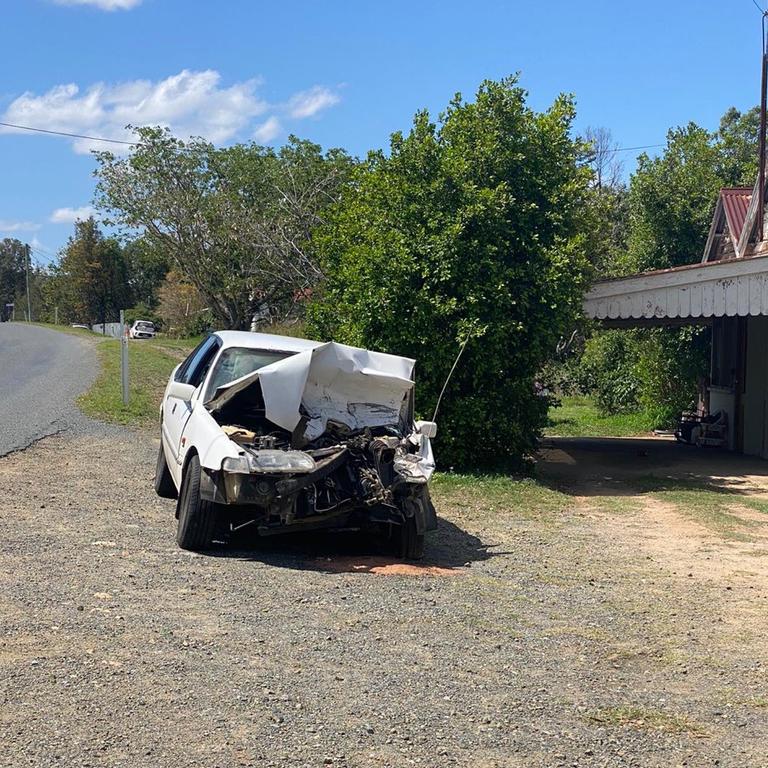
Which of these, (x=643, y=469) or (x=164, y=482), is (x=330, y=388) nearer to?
Answer: (x=164, y=482)

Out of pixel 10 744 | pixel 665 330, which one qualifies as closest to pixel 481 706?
pixel 10 744

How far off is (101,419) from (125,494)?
6.34 meters

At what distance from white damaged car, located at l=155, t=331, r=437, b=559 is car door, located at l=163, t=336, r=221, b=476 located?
0.03 metres

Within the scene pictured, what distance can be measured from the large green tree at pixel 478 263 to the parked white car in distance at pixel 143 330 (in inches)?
1848

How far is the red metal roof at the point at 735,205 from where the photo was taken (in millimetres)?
22375

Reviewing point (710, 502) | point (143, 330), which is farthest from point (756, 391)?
point (143, 330)

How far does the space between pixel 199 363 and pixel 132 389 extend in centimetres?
1200

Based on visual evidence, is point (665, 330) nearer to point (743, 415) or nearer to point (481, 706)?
point (743, 415)

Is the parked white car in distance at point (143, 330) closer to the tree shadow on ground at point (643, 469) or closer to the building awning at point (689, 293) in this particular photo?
the tree shadow on ground at point (643, 469)

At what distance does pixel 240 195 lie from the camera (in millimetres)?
35625

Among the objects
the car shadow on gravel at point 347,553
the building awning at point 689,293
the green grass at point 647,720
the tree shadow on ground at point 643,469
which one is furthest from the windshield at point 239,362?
the building awning at point 689,293

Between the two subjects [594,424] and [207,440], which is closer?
[207,440]

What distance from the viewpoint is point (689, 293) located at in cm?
1446

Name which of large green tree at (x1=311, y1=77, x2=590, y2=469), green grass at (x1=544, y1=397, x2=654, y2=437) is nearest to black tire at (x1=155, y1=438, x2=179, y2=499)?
large green tree at (x1=311, y1=77, x2=590, y2=469)
